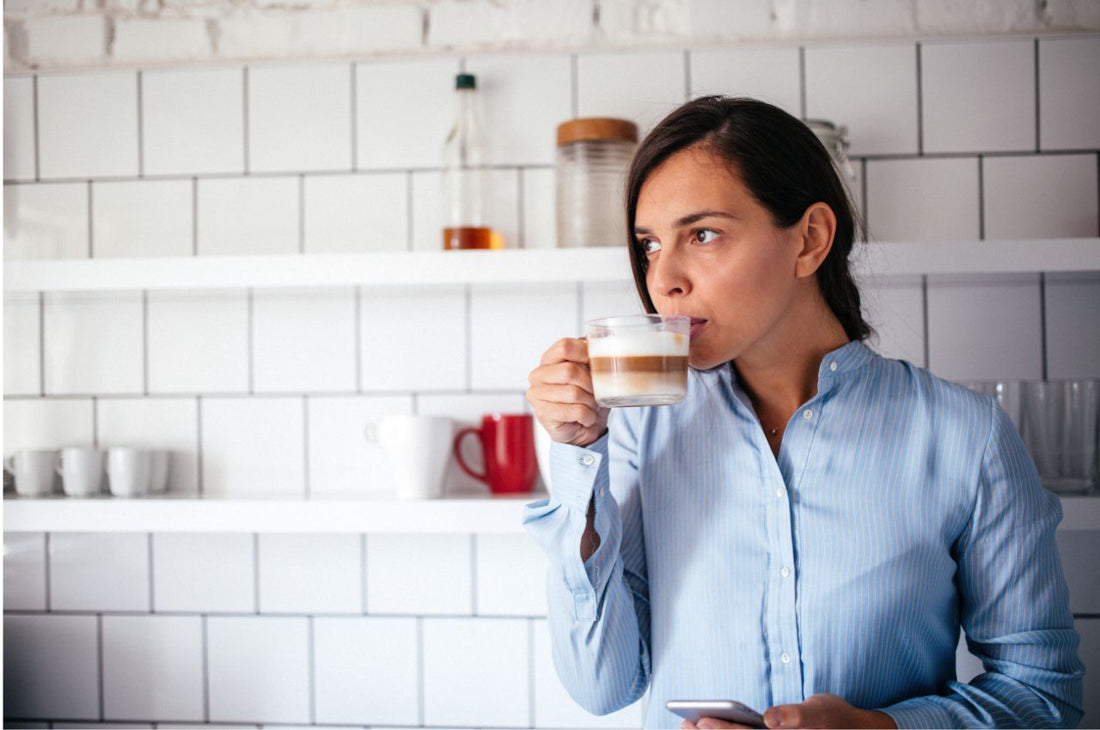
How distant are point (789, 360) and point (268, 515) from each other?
35.0 inches

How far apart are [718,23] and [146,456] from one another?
4.40 feet

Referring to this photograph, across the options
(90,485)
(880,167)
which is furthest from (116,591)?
(880,167)

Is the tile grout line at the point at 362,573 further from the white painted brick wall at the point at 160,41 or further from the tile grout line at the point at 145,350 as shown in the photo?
the white painted brick wall at the point at 160,41

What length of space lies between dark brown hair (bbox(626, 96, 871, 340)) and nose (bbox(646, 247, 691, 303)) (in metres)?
0.12

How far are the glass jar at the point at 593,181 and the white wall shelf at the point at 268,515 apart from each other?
0.47 meters

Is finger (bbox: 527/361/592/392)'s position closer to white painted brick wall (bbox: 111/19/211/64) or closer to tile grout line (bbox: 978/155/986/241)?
tile grout line (bbox: 978/155/986/241)

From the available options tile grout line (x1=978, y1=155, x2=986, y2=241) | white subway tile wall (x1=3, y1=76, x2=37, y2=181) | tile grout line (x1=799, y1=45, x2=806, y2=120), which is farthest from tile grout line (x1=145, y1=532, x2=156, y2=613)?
tile grout line (x1=978, y1=155, x2=986, y2=241)

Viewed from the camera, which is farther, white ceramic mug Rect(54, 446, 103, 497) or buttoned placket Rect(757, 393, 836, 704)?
white ceramic mug Rect(54, 446, 103, 497)

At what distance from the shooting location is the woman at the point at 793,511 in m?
0.99

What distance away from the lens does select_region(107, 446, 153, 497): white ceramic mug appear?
1.54 metres

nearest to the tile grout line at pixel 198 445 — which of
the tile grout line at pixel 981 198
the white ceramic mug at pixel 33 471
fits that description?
the white ceramic mug at pixel 33 471

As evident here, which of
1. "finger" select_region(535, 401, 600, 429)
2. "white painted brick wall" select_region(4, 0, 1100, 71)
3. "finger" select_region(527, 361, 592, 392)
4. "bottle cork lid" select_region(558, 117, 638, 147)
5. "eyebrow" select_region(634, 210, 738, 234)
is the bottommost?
"finger" select_region(535, 401, 600, 429)

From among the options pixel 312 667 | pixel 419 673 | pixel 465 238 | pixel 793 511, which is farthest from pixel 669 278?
pixel 312 667

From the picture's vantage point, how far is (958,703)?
99 centimetres
